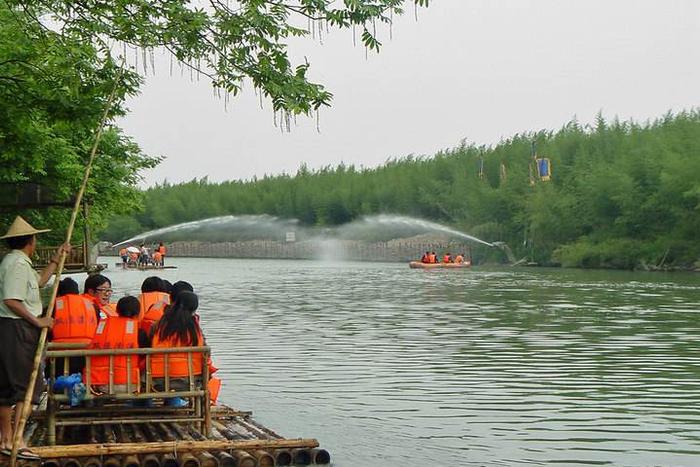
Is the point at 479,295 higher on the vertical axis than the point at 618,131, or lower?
lower

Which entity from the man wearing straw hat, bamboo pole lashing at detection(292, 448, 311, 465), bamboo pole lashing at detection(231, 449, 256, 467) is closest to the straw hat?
the man wearing straw hat

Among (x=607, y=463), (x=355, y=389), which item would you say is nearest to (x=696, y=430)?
(x=607, y=463)

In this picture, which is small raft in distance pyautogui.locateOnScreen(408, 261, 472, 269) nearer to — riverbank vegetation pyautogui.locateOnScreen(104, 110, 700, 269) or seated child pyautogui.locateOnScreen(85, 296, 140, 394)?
riverbank vegetation pyautogui.locateOnScreen(104, 110, 700, 269)

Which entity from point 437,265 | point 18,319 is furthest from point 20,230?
A: point 437,265

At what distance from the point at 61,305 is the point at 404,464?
13.0 ft

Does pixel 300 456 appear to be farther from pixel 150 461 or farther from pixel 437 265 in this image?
pixel 437 265

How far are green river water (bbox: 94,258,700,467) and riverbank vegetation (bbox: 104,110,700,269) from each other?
33.7m

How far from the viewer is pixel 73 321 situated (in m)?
12.7

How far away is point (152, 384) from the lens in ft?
39.9

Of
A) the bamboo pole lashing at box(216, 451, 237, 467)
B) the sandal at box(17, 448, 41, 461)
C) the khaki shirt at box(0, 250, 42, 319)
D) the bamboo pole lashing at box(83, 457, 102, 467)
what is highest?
the khaki shirt at box(0, 250, 42, 319)

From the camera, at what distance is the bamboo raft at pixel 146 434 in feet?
36.5

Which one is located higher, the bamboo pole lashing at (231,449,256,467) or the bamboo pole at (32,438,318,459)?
the bamboo pole at (32,438,318,459)

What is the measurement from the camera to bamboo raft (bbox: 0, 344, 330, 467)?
1113 cm

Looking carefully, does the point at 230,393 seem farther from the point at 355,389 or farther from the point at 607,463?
the point at 607,463
